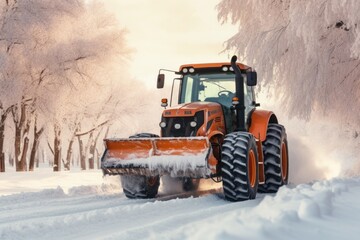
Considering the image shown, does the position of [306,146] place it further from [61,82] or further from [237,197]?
[61,82]

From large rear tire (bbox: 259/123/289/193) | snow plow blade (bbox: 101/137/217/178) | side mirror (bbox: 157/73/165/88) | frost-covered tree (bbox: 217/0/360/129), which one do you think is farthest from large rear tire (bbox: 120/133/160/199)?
frost-covered tree (bbox: 217/0/360/129)

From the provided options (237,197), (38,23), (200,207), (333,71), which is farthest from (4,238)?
(38,23)

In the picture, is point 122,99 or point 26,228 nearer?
point 26,228

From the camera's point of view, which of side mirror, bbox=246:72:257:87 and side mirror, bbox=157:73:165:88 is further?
side mirror, bbox=157:73:165:88

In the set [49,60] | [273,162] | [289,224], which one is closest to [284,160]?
[273,162]

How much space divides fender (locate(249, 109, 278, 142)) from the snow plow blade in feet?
5.22

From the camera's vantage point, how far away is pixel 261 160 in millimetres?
9109

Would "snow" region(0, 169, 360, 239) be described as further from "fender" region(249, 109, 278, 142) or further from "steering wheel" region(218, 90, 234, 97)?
"steering wheel" region(218, 90, 234, 97)

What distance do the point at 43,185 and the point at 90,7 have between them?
54.7 feet

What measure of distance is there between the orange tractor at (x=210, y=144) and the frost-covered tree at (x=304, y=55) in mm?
2759

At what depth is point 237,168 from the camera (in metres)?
7.75

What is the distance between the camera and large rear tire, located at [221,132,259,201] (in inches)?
305

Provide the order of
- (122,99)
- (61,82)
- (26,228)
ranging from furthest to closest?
1. (122,99)
2. (61,82)
3. (26,228)

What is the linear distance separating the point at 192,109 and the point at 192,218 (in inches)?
115
